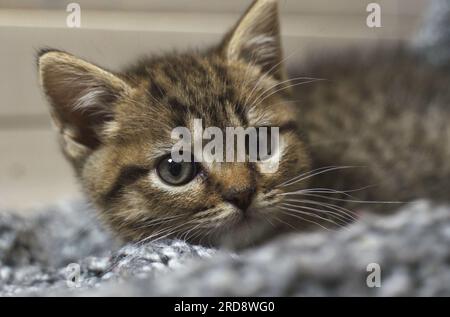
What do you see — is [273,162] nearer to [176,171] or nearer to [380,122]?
[176,171]

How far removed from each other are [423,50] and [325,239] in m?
1.09

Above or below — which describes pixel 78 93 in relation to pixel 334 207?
above

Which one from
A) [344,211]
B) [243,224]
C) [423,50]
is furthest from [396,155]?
[243,224]

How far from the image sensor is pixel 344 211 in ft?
3.76

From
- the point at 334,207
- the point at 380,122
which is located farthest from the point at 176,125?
the point at 380,122

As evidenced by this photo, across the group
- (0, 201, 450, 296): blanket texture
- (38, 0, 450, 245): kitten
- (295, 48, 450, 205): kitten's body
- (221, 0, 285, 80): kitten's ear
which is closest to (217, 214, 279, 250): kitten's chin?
(38, 0, 450, 245): kitten

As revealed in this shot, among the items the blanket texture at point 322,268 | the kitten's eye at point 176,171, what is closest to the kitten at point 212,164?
the kitten's eye at point 176,171

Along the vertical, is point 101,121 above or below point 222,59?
below

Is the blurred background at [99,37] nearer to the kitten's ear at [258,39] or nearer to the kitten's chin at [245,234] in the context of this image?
the kitten's ear at [258,39]

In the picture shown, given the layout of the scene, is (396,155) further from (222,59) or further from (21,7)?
(21,7)

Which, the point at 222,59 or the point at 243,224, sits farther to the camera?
the point at 222,59

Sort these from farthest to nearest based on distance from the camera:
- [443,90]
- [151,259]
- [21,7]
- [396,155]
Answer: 1. [443,90]
2. [396,155]
3. [21,7]
4. [151,259]

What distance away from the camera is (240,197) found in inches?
37.5

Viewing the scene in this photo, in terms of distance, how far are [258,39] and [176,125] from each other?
0.93 feet
